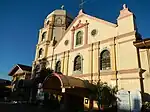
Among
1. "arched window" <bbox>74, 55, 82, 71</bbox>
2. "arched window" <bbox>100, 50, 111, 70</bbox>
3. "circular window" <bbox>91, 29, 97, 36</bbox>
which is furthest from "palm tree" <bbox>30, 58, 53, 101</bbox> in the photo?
"circular window" <bbox>91, 29, 97, 36</bbox>

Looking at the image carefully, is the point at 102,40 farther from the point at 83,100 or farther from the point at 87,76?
the point at 83,100

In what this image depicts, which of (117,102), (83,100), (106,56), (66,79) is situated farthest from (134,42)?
(83,100)

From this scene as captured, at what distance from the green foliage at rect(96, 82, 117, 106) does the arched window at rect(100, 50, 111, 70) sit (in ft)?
10.7

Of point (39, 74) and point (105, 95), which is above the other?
point (39, 74)

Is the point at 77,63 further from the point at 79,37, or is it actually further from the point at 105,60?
the point at 105,60

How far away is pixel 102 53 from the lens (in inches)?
778

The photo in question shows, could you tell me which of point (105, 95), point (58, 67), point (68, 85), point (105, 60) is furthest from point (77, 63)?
point (105, 95)

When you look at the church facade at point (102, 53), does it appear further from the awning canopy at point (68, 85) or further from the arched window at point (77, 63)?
the awning canopy at point (68, 85)

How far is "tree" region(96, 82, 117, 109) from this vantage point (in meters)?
15.0

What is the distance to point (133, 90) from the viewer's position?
1520 centimetres

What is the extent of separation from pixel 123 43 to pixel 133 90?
5222 mm

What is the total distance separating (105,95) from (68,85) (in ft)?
12.2

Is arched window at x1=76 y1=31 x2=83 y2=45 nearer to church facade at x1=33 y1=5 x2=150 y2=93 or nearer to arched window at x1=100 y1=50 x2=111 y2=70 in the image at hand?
church facade at x1=33 y1=5 x2=150 y2=93

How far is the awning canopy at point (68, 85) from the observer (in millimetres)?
16219
